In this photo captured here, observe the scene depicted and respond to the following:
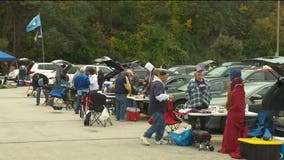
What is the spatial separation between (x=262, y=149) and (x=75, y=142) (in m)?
4.45

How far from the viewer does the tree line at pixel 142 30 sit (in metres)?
57.4

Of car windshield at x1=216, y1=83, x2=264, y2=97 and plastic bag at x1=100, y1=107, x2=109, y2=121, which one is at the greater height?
car windshield at x1=216, y1=83, x2=264, y2=97

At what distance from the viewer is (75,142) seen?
12414 millimetres

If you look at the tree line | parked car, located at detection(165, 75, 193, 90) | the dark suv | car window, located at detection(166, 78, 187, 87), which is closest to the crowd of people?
the dark suv

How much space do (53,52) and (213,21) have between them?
28630 mm

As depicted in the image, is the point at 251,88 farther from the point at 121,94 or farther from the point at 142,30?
the point at 142,30

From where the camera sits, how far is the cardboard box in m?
10.0

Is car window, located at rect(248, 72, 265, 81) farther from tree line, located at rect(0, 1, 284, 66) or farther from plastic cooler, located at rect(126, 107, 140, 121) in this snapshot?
tree line, located at rect(0, 1, 284, 66)

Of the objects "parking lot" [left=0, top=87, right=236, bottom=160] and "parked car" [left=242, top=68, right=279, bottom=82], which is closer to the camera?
"parking lot" [left=0, top=87, right=236, bottom=160]

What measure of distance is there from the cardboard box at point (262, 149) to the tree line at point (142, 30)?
4564cm

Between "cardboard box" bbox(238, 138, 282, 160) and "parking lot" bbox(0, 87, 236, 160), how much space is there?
653mm

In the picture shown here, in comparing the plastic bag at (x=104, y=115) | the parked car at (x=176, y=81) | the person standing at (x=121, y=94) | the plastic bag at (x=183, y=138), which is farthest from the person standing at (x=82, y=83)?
the plastic bag at (x=183, y=138)

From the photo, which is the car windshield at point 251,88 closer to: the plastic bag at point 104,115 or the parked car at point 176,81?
the plastic bag at point 104,115

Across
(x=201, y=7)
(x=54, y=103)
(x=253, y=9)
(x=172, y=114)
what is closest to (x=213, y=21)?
(x=201, y=7)
